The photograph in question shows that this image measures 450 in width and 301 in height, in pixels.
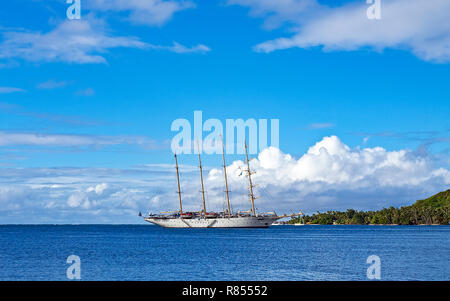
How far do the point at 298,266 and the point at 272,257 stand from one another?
1412 cm

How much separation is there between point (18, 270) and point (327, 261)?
39.8 meters
